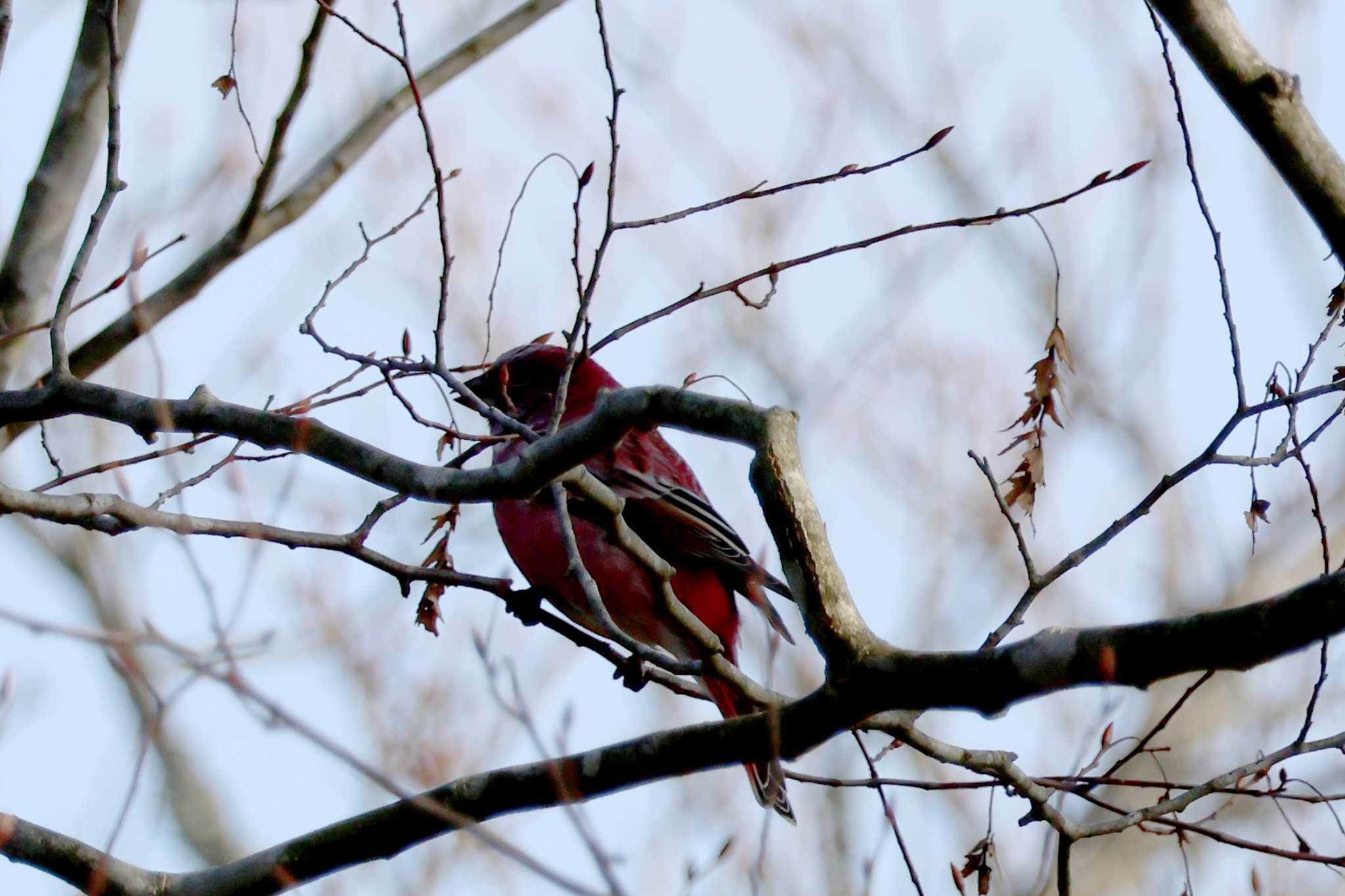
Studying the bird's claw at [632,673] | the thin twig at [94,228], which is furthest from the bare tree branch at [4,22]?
the bird's claw at [632,673]

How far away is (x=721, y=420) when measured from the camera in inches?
100

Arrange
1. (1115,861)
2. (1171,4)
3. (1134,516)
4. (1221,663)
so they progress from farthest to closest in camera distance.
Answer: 1. (1115,861)
2. (1134,516)
3. (1171,4)
4. (1221,663)

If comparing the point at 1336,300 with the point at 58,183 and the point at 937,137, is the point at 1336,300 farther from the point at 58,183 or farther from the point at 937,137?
the point at 58,183

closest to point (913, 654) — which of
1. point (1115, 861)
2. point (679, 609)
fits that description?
point (679, 609)

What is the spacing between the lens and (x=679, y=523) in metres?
5.47

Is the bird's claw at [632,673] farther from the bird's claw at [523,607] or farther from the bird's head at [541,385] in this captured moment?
the bird's head at [541,385]

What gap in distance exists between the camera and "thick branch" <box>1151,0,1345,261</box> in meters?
3.10

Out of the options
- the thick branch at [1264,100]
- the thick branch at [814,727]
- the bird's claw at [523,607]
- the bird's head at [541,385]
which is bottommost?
the thick branch at [814,727]

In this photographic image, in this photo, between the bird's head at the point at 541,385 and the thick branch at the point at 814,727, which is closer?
the thick branch at the point at 814,727

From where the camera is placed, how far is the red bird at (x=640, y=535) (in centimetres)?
502

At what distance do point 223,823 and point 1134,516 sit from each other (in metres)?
8.87

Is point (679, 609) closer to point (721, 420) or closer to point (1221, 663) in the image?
point (721, 420)

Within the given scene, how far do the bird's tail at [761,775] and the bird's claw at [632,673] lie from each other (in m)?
0.17

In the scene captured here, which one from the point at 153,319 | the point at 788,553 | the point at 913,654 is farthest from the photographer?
the point at 153,319
